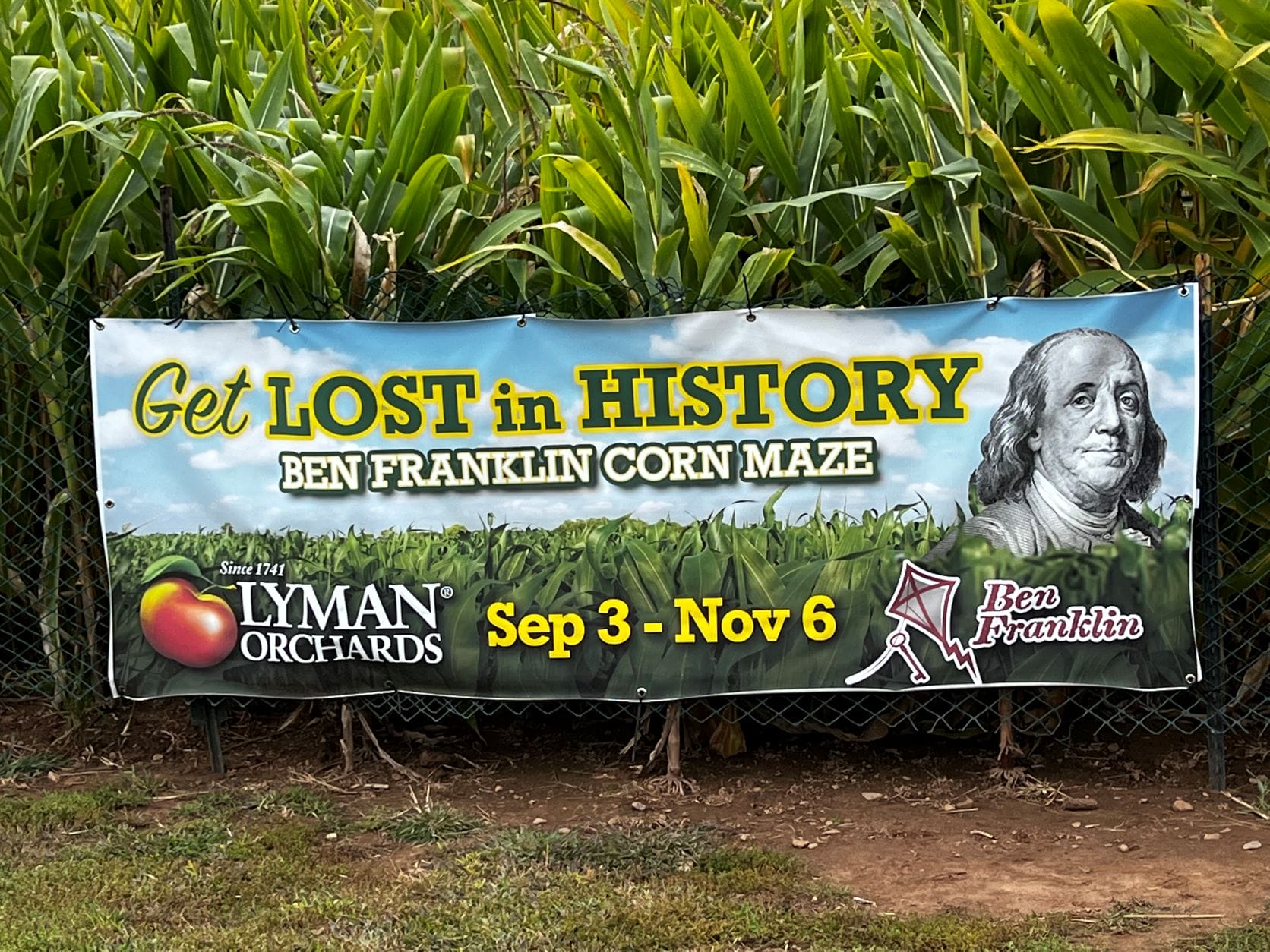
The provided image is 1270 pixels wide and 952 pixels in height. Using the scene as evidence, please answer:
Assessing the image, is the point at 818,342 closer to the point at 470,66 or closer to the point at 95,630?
the point at 470,66

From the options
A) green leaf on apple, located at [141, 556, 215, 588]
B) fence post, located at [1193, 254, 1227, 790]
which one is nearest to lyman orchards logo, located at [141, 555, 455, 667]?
green leaf on apple, located at [141, 556, 215, 588]

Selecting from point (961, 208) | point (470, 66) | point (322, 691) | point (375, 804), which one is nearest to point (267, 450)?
point (322, 691)

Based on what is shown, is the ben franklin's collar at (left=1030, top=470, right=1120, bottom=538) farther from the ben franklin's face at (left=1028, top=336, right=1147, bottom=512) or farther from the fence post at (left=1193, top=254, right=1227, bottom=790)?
the fence post at (left=1193, top=254, right=1227, bottom=790)

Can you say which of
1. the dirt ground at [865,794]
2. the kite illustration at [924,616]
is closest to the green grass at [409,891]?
the dirt ground at [865,794]

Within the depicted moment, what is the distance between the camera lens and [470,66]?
5.13 metres

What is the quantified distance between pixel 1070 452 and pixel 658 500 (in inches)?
49.4

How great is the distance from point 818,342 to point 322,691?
1.94 metres

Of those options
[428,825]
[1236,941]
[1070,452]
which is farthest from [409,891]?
[1070,452]

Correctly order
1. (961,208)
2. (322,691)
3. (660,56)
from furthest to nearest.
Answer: (660,56)
(322,691)
(961,208)

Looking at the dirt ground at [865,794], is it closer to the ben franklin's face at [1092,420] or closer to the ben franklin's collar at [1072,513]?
the ben franklin's collar at [1072,513]

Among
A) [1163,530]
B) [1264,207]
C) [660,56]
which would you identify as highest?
[660,56]

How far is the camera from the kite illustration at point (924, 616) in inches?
169

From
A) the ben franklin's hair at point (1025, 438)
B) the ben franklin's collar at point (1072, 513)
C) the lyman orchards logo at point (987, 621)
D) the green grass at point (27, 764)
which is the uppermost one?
the ben franklin's hair at point (1025, 438)

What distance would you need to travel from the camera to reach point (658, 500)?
4316 millimetres
